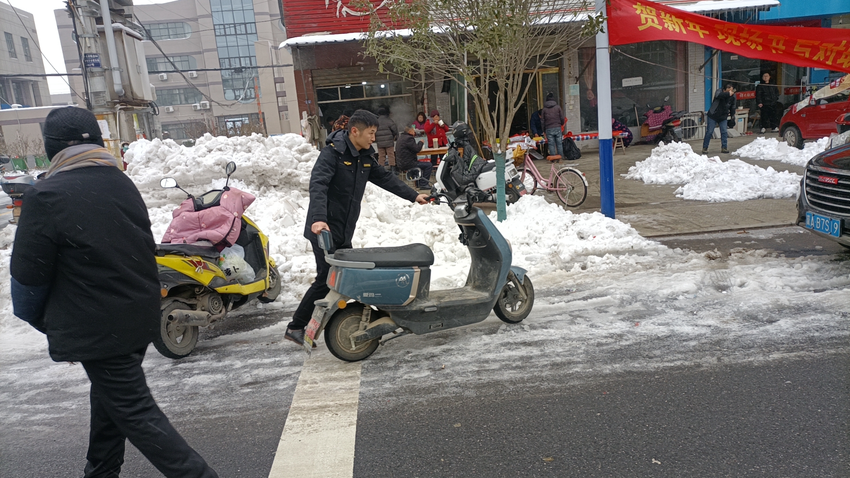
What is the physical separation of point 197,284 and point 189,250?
300 millimetres

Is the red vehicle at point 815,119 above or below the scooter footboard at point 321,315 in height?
above

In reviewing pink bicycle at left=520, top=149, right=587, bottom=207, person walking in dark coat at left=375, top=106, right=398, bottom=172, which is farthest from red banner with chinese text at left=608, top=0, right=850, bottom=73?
person walking in dark coat at left=375, top=106, right=398, bottom=172

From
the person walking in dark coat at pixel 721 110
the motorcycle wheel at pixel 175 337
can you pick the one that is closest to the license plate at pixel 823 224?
the motorcycle wheel at pixel 175 337

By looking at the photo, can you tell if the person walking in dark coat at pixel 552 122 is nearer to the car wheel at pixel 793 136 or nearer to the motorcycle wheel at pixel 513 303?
the car wheel at pixel 793 136

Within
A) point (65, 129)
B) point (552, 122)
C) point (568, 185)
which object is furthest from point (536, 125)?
point (65, 129)

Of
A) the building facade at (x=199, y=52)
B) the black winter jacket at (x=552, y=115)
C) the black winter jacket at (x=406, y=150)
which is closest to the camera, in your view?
the black winter jacket at (x=406, y=150)

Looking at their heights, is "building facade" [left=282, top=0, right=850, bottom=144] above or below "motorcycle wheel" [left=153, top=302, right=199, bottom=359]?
above

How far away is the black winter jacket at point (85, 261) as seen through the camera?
244cm

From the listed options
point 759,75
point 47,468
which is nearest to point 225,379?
point 47,468

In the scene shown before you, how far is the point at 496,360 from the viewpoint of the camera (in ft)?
14.3

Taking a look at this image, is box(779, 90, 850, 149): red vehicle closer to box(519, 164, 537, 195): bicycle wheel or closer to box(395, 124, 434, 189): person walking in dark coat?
box(519, 164, 537, 195): bicycle wheel

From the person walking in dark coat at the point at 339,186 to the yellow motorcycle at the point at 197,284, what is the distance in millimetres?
789

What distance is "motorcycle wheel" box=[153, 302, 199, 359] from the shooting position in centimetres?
461

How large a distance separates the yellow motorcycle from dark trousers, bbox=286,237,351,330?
786 mm
